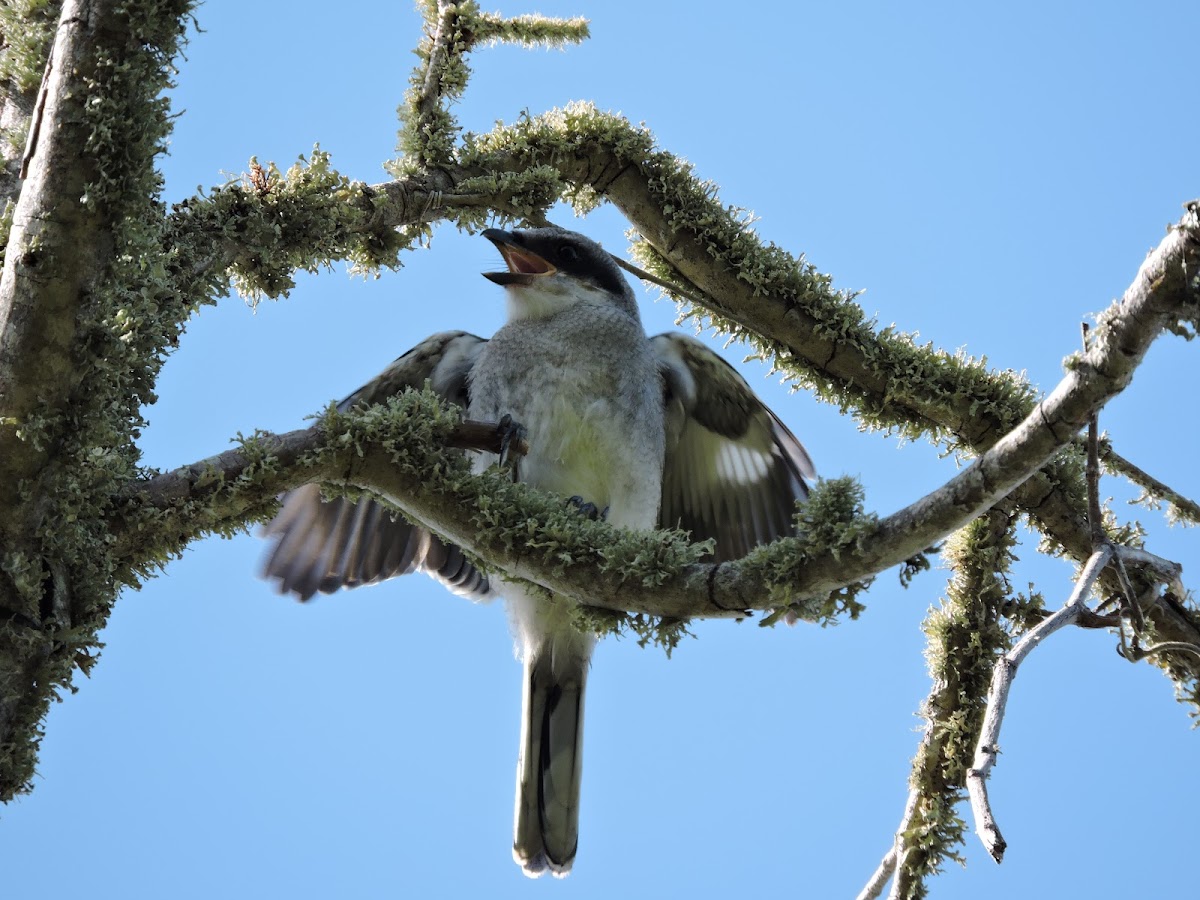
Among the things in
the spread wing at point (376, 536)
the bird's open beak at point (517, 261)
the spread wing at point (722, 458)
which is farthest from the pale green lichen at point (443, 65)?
the spread wing at point (722, 458)

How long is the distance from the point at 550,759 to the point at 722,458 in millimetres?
1567

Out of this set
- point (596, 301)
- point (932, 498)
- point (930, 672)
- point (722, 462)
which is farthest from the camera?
point (722, 462)

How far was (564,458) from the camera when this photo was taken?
454cm

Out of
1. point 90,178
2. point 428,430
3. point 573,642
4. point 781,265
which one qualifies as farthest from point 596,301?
point 90,178

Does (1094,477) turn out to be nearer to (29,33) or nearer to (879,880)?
(879,880)

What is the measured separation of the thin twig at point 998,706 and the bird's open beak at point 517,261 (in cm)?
288

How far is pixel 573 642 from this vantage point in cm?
472

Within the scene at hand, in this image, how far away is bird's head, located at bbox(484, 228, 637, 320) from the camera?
5.00 metres

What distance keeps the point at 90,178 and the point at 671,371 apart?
9.46 ft

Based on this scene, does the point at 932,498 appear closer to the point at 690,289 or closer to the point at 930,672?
the point at 930,672

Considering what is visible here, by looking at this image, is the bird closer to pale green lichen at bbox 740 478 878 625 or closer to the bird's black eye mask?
the bird's black eye mask

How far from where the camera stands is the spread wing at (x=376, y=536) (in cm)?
498

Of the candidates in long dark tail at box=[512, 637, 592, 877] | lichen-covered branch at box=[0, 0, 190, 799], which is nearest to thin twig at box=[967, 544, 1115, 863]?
lichen-covered branch at box=[0, 0, 190, 799]

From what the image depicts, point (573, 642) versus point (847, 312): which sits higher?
point (847, 312)
